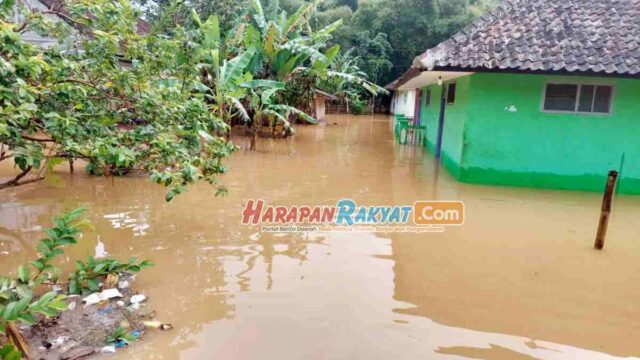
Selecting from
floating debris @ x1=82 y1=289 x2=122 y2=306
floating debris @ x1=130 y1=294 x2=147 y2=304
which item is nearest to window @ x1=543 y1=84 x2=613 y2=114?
floating debris @ x1=130 y1=294 x2=147 y2=304

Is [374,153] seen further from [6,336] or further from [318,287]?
[6,336]

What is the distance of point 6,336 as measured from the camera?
129 inches

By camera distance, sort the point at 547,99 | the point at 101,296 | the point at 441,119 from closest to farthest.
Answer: the point at 101,296 → the point at 547,99 → the point at 441,119

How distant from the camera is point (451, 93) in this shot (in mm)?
12008

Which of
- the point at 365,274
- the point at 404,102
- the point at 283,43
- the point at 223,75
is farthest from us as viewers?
the point at 404,102

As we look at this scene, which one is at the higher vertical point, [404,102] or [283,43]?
[283,43]

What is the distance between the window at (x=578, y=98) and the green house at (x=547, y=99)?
0.02 metres

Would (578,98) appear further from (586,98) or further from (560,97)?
(560,97)

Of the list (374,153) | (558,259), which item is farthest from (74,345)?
(374,153)

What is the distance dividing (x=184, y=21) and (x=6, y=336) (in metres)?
16.3

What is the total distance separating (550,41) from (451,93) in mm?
3220

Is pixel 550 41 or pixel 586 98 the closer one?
pixel 550 41

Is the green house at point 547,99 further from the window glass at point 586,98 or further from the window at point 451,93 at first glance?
the window at point 451,93

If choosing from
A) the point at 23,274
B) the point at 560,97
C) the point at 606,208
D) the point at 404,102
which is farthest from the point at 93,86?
the point at 404,102
